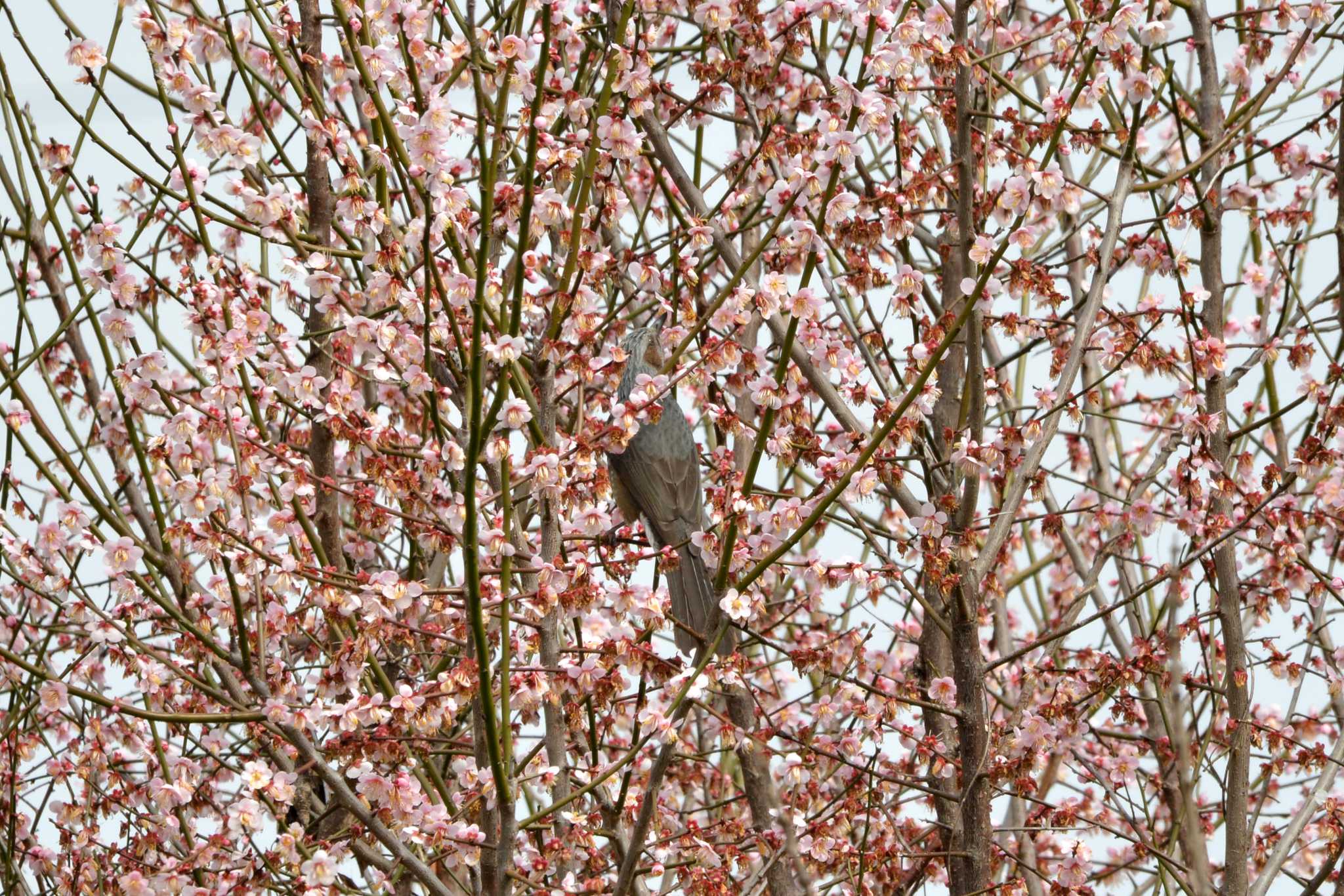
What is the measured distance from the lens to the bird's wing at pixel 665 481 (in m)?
6.41

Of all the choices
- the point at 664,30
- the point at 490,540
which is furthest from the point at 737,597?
the point at 664,30

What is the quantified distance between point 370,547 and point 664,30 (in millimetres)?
2574

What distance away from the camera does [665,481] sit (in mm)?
6438

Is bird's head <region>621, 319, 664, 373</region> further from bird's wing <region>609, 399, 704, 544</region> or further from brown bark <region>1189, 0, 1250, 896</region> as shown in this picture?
brown bark <region>1189, 0, 1250, 896</region>

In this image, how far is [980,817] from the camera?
5.17 metres

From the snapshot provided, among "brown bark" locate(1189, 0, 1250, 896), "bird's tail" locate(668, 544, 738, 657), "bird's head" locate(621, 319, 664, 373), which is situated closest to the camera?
"brown bark" locate(1189, 0, 1250, 896)

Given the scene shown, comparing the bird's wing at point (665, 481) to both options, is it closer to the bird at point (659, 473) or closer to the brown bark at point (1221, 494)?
the bird at point (659, 473)

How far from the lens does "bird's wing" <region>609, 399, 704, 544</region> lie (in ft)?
21.0

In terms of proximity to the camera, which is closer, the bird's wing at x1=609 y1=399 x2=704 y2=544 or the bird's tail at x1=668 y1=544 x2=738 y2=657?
the bird's tail at x1=668 y1=544 x2=738 y2=657

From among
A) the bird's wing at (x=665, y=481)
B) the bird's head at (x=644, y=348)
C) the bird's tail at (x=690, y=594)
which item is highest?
Answer: the bird's head at (x=644, y=348)

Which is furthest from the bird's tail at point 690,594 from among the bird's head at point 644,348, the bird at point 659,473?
the bird's head at point 644,348

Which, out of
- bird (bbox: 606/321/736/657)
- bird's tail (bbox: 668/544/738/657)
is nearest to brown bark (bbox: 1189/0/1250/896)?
bird's tail (bbox: 668/544/738/657)

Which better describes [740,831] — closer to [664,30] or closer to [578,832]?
[578,832]

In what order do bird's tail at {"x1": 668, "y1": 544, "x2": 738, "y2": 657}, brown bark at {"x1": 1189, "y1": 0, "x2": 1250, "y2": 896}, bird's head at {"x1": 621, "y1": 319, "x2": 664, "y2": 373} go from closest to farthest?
brown bark at {"x1": 1189, "y1": 0, "x2": 1250, "y2": 896}
bird's tail at {"x1": 668, "y1": 544, "x2": 738, "y2": 657}
bird's head at {"x1": 621, "y1": 319, "x2": 664, "y2": 373}
